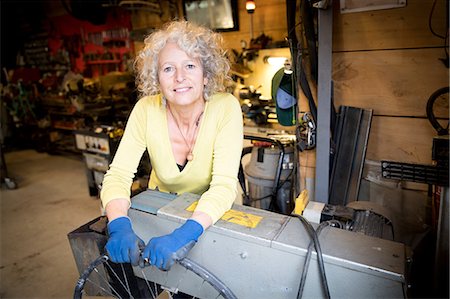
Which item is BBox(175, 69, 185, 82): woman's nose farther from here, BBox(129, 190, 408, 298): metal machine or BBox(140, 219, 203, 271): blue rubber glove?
BBox(140, 219, 203, 271): blue rubber glove

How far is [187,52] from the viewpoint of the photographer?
1200 millimetres

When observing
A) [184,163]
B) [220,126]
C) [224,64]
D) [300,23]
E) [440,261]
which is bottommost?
[440,261]

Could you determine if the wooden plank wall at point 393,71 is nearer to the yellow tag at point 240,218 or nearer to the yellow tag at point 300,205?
the yellow tag at point 300,205

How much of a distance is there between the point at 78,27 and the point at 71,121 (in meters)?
1.47

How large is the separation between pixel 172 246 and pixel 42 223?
2.50 m

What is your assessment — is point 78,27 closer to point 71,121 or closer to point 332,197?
point 71,121

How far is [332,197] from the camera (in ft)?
5.64

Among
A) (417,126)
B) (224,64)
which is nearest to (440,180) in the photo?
(417,126)

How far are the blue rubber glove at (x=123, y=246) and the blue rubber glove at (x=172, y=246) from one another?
0.03 m

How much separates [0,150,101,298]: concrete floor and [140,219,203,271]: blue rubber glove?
1425 millimetres

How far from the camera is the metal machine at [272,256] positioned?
0.75 meters

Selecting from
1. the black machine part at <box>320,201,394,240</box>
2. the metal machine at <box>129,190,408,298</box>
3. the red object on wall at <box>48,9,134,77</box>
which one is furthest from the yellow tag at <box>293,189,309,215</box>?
the red object on wall at <box>48,9,134,77</box>

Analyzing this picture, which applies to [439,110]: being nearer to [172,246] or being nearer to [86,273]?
[172,246]

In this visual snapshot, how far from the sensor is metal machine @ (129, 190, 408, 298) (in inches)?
29.4
